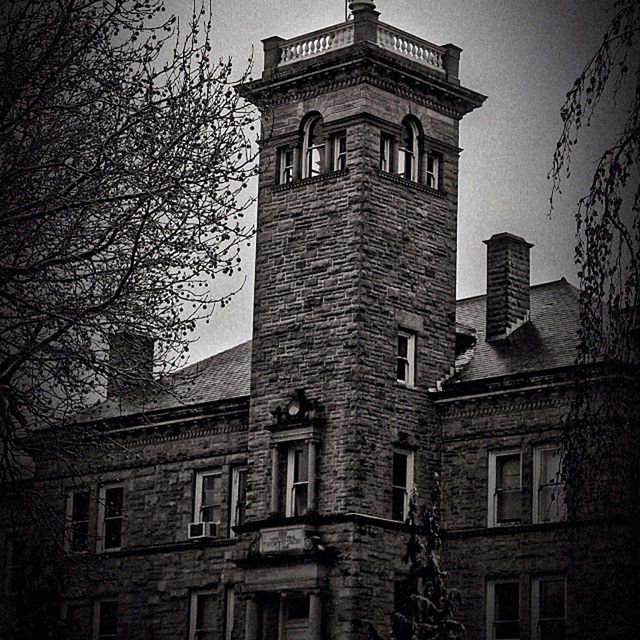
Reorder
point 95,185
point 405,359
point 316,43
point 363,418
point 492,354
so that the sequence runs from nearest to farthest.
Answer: point 95,185, point 363,418, point 405,359, point 492,354, point 316,43

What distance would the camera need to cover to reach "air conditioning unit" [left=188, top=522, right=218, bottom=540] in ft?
135

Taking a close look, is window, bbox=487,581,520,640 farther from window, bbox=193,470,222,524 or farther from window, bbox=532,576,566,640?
window, bbox=193,470,222,524

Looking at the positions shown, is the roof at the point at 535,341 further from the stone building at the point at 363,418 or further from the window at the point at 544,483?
the window at the point at 544,483

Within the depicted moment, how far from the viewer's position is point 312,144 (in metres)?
40.0

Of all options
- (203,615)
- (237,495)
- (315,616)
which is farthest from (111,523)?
(315,616)

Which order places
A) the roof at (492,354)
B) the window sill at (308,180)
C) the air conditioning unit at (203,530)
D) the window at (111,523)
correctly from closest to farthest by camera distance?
1. the roof at (492,354)
2. the window sill at (308,180)
3. the air conditioning unit at (203,530)
4. the window at (111,523)

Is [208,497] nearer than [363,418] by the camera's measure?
No

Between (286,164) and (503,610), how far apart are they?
39.4 ft

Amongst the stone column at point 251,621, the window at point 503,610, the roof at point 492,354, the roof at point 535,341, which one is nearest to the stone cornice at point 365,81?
the roof at point 535,341

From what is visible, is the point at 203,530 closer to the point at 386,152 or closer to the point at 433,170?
the point at 386,152

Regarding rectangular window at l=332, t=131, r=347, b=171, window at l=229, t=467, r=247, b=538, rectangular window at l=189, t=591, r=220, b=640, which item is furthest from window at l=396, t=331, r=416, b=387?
rectangular window at l=189, t=591, r=220, b=640

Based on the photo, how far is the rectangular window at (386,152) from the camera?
39.1 meters

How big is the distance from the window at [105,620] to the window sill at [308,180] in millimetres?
11946

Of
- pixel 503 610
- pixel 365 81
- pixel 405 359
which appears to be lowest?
pixel 503 610
